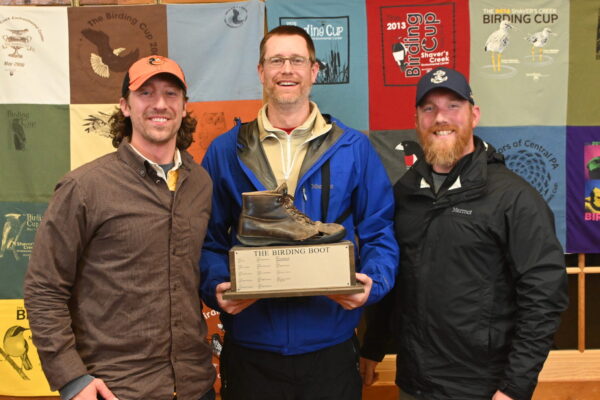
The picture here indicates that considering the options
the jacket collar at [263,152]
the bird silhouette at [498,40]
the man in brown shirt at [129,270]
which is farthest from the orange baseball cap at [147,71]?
the bird silhouette at [498,40]

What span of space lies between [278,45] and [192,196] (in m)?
0.70

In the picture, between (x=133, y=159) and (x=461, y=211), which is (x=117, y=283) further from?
(x=461, y=211)

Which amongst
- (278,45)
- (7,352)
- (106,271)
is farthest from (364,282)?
(7,352)

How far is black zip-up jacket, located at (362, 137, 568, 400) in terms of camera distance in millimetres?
1688


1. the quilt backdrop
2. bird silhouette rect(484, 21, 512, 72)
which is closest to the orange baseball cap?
the quilt backdrop

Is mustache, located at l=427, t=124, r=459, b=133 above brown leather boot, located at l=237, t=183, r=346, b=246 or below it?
above

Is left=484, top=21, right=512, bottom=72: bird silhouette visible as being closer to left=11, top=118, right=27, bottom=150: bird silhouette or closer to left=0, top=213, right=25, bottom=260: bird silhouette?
left=11, top=118, right=27, bottom=150: bird silhouette

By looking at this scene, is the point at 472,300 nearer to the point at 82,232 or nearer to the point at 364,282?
the point at 364,282

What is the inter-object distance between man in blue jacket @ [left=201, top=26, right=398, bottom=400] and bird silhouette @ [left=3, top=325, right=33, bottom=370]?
5.37 ft

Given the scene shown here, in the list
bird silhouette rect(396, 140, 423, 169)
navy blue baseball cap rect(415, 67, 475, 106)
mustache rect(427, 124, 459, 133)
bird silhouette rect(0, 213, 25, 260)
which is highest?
navy blue baseball cap rect(415, 67, 475, 106)

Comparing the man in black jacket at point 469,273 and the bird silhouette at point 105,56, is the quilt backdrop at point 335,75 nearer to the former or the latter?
the bird silhouette at point 105,56

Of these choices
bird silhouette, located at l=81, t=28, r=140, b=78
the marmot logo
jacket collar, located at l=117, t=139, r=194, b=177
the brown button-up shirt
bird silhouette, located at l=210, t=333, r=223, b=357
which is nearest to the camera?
the brown button-up shirt

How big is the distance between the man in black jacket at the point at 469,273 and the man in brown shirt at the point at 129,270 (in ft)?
2.61

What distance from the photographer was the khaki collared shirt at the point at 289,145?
6.42ft
